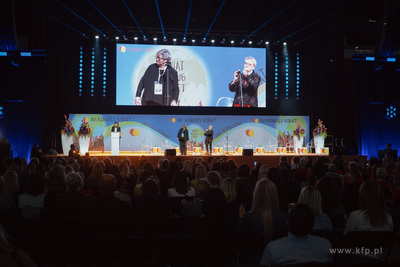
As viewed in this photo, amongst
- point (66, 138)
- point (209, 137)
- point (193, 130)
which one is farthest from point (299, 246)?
point (193, 130)

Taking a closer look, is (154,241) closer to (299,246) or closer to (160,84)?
(299,246)

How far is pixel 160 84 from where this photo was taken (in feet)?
50.6

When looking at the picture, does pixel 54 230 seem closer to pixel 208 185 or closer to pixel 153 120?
pixel 208 185

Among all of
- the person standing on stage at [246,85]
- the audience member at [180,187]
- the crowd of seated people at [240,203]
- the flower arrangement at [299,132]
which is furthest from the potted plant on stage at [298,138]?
the audience member at [180,187]

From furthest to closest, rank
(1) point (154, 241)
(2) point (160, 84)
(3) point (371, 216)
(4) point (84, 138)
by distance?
(2) point (160, 84), (4) point (84, 138), (3) point (371, 216), (1) point (154, 241)

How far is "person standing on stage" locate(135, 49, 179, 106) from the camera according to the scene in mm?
15414

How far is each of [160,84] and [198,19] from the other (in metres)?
2.91

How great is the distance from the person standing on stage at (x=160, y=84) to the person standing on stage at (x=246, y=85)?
2.39m

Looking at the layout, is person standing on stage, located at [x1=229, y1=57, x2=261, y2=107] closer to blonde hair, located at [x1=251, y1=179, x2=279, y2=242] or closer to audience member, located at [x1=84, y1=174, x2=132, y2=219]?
audience member, located at [x1=84, y1=174, x2=132, y2=219]

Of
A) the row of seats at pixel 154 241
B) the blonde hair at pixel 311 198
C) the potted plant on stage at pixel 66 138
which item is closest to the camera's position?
the row of seats at pixel 154 241

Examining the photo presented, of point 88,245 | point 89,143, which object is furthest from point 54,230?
point 89,143

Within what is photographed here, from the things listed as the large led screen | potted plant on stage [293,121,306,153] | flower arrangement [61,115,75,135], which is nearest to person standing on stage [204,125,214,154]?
the large led screen

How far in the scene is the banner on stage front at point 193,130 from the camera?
15.3 meters

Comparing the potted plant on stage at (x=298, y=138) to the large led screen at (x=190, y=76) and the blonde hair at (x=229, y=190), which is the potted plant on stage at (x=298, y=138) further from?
the blonde hair at (x=229, y=190)
